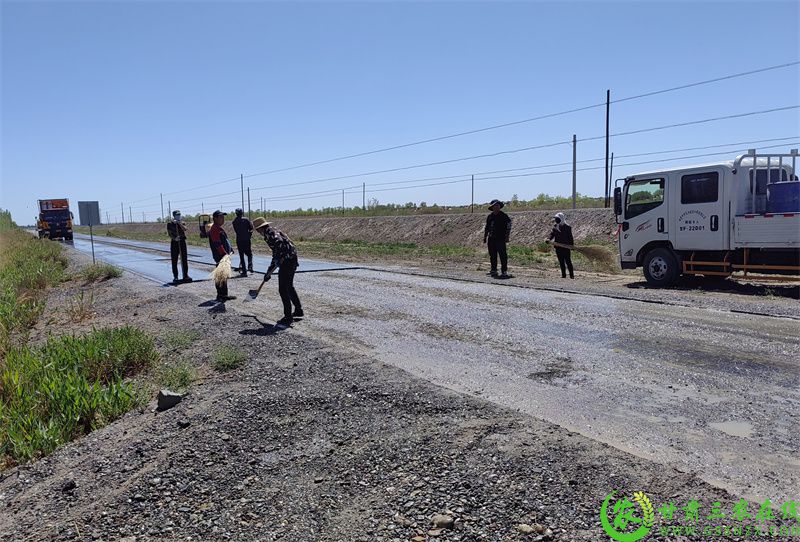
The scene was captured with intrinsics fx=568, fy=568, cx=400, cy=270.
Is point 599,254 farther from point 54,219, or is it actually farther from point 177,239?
point 54,219

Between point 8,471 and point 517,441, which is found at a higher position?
point 517,441

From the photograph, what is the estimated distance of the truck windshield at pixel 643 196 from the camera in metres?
13.0

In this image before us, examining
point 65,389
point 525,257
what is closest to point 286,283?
point 65,389

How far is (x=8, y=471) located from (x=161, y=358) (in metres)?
2.87

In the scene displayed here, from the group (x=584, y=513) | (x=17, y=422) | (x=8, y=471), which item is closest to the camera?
(x=584, y=513)

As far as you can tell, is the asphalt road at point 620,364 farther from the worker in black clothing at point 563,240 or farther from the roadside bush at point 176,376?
the worker in black clothing at point 563,240

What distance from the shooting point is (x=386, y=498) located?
368 centimetres

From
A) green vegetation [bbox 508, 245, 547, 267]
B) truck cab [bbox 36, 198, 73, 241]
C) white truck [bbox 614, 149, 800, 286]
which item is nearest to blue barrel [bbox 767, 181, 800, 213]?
white truck [bbox 614, 149, 800, 286]

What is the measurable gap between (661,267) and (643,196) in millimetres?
1725

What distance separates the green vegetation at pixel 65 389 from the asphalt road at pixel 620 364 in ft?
8.51

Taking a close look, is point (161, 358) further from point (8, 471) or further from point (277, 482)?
point (277, 482)

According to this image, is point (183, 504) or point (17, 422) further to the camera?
point (17, 422)

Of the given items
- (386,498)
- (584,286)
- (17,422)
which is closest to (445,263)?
(584,286)

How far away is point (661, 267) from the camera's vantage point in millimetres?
12992
